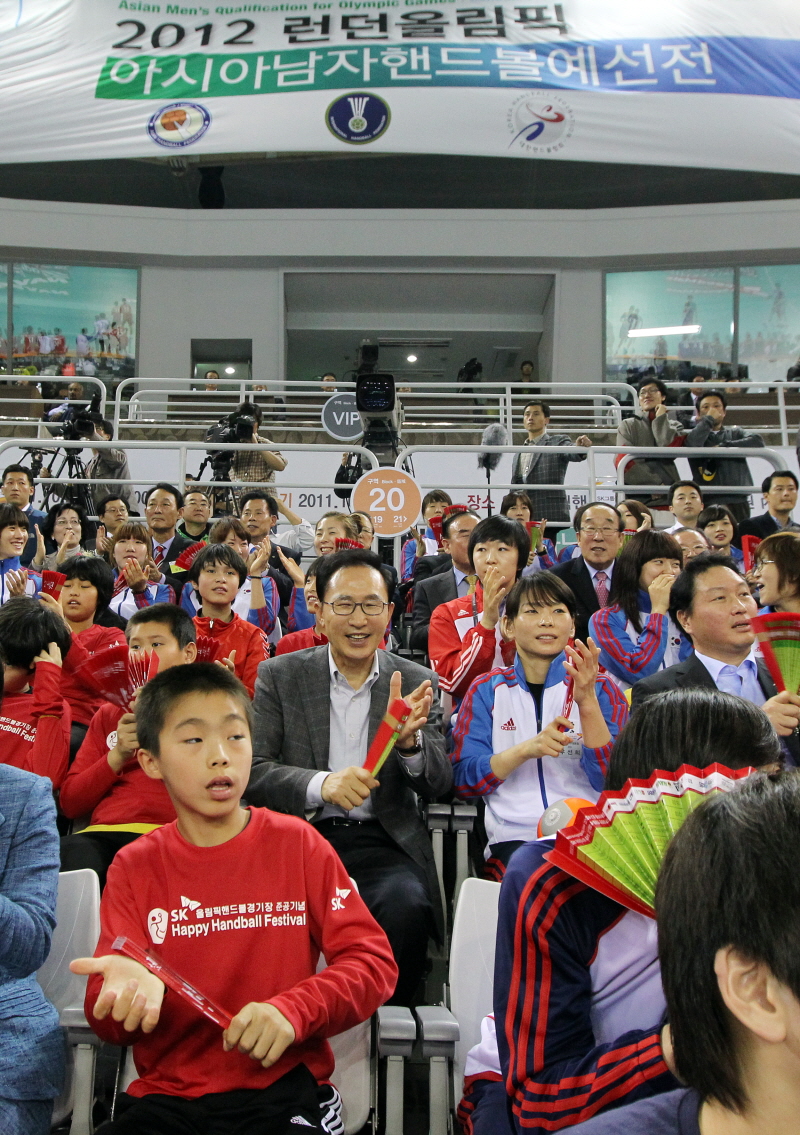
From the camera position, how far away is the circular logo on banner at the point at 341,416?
7703mm

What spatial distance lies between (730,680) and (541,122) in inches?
334

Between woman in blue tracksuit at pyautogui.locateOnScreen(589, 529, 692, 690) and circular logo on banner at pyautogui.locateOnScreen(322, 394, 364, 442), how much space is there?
426cm

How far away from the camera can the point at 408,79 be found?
9898 millimetres

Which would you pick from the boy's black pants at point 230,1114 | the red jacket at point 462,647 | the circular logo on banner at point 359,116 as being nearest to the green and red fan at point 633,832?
the boy's black pants at point 230,1114

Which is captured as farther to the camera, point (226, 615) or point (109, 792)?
point (226, 615)

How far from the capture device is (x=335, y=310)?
14.9 metres

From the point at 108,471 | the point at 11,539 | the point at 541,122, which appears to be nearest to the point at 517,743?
the point at 11,539

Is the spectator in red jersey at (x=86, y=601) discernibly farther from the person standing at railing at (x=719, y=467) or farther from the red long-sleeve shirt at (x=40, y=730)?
the person standing at railing at (x=719, y=467)

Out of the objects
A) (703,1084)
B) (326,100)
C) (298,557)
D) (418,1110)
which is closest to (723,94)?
(326,100)

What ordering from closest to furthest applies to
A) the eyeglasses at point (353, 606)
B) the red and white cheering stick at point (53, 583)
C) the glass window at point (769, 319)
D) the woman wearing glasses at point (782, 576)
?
the eyeglasses at point (353, 606)
the woman wearing glasses at point (782, 576)
the red and white cheering stick at point (53, 583)
the glass window at point (769, 319)

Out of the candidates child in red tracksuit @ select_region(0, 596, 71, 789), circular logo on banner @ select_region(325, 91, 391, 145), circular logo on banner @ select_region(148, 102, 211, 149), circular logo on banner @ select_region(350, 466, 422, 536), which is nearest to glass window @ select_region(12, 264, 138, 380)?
circular logo on banner @ select_region(148, 102, 211, 149)

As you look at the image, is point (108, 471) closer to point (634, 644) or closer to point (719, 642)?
point (634, 644)

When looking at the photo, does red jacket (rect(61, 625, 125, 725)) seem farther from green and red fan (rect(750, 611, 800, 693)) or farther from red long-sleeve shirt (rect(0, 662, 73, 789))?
green and red fan (rect(750, 611, 800, 693))

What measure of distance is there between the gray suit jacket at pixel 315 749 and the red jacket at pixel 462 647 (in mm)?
387
